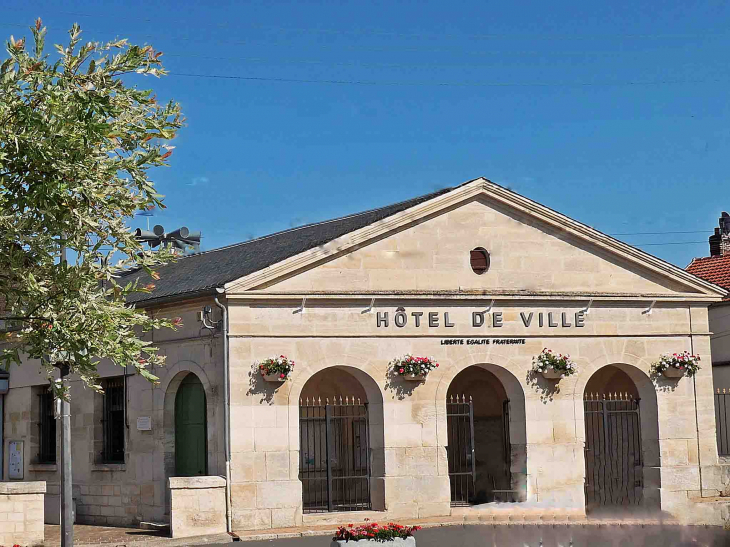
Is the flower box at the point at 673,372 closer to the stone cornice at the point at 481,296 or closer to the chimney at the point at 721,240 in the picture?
the stone cornice at the point at 481,296

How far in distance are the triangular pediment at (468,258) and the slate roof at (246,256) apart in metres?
0.31

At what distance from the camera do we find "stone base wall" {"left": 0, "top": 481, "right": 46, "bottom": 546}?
18219 mm

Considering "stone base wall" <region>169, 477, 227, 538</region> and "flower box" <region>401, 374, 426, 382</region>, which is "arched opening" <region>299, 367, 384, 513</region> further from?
"stone base wall" <region>169, 477, 227, 538</region>

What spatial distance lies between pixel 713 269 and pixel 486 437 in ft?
29.6

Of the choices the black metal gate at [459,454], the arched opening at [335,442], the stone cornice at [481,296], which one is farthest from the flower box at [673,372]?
the arched opening at [335,442]

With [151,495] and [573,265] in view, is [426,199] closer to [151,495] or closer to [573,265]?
[573,265]

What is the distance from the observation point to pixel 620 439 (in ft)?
80.2

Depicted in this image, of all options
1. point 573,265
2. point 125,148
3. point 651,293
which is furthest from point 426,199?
point 125,148

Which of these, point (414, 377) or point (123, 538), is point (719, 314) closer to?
point (414, 377)

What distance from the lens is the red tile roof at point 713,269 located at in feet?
95.9

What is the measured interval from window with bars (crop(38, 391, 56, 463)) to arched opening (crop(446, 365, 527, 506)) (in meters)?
8.76

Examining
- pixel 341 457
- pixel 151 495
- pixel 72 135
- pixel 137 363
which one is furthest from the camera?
pixel 341 457

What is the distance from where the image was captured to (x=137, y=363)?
1311 cm

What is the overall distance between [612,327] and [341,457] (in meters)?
6.44
